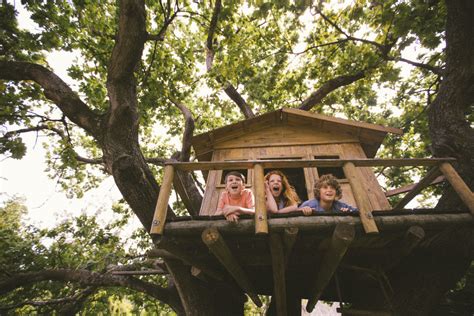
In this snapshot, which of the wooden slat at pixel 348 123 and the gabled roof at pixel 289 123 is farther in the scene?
the gabled roof at pixel 289 123

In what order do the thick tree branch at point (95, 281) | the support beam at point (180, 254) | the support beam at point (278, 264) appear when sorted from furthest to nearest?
1. the thick tree branch at point (95, 281)
2. the support beam at point (180, 254)
3. the support beam at point (278, 264)

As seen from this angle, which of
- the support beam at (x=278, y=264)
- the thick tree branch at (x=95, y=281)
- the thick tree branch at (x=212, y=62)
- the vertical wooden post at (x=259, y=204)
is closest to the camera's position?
the vertical wooden post at (x=259, y=204)

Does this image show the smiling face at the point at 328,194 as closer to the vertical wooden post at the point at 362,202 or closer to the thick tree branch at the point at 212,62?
the vertical wooden post at the point at 362,202

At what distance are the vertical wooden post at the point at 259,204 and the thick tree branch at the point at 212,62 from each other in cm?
581

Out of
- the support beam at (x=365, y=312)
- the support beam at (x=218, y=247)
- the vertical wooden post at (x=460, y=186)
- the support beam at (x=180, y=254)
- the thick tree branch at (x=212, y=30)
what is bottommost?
the support beam at (x=365, y=312)

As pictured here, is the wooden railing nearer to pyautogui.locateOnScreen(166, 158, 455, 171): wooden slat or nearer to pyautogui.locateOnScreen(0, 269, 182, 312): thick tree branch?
pyautogui.locateOnScreen(166, 158, 455, 171): wooden slat

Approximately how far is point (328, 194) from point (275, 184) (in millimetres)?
992

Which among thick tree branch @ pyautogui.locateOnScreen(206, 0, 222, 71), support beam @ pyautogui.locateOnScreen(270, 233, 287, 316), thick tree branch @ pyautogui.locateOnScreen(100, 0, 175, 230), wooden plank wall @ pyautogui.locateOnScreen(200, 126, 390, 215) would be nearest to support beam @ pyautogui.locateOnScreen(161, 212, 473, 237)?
support beam @ pyautogui.locateOnScreen(270, 233, 287, 316)

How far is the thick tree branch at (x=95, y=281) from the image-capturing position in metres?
6.35

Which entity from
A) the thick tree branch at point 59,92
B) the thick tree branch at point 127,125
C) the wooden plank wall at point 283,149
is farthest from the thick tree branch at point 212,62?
the thick tree branch at point 59,92

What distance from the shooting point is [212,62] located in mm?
10414

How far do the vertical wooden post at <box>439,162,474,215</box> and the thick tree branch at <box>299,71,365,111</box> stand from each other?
21.9ft

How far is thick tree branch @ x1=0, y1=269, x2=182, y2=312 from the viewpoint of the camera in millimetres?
6348

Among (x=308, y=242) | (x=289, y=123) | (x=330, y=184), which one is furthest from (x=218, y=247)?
(x=289, y=123)
